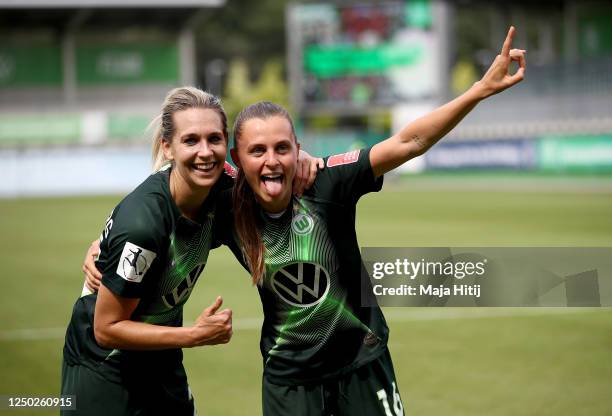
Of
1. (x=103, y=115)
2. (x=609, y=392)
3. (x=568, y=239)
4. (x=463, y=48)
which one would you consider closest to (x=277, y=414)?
(x=609, y=392)

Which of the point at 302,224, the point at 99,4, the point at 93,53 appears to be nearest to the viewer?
the point at 302,224

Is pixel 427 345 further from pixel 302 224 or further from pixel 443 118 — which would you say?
pixel 443 118

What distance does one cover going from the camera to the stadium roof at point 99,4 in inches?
1855

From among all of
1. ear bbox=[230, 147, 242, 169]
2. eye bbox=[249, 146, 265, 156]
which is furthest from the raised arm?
ear bbox=[230, 147, 242, 169]

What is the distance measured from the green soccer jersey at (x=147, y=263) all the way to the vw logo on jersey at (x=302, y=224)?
0.41 metres

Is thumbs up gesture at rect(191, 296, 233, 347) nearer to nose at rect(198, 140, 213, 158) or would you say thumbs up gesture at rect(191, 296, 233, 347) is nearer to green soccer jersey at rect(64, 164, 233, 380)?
green soccer jersey at rect(64, 164, 233, 380)

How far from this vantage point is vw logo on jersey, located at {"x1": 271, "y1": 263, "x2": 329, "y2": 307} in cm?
423

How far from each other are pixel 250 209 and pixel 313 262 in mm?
378

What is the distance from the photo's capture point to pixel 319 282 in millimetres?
4258

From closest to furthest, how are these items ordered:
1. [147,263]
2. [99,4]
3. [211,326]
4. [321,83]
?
1. [211,326]
2. [147,263]
3. [321,83]
4. [99,4]

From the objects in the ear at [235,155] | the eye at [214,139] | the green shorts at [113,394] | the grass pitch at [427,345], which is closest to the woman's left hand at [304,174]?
the ear at [235,155]

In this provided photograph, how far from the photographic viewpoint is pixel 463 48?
86875 millimetres

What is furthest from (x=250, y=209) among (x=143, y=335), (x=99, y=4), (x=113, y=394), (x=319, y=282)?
(x=99, y=4)

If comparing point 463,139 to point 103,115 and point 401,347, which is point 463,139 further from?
point 401,347
